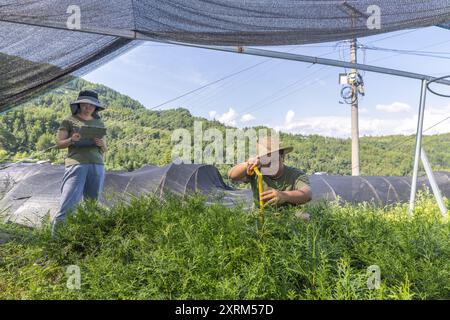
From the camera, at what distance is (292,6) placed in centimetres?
234

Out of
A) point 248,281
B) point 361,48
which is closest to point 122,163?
point 361,48

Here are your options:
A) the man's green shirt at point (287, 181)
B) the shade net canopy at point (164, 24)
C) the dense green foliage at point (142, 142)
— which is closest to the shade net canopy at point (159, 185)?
the dense green foliage at point (142, 142)

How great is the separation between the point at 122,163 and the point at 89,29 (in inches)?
482

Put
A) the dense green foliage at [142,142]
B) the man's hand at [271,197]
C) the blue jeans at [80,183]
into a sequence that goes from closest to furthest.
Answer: the man's hand at [271,197], the blue jeans at [80,183], the dense green foliage at [142,142]

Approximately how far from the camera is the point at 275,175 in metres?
2.43

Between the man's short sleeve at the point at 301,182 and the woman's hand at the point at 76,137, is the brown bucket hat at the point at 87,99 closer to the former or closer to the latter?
the woman's hand at the point at 76,137

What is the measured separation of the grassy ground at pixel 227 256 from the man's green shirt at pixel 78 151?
1.09 metres

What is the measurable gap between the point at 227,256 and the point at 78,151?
203 cm

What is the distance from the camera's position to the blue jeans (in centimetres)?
282

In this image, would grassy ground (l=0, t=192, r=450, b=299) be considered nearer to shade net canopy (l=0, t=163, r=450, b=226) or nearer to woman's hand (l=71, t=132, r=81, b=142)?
woman's hand (l=71, t=132, r=81, b=142)

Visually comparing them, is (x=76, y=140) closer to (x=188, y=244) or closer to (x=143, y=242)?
(x=143, y=242)

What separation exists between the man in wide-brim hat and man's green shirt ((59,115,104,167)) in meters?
1.30

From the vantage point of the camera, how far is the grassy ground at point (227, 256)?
126 centimetres

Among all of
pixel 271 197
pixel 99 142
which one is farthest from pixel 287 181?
pixel 99 142
